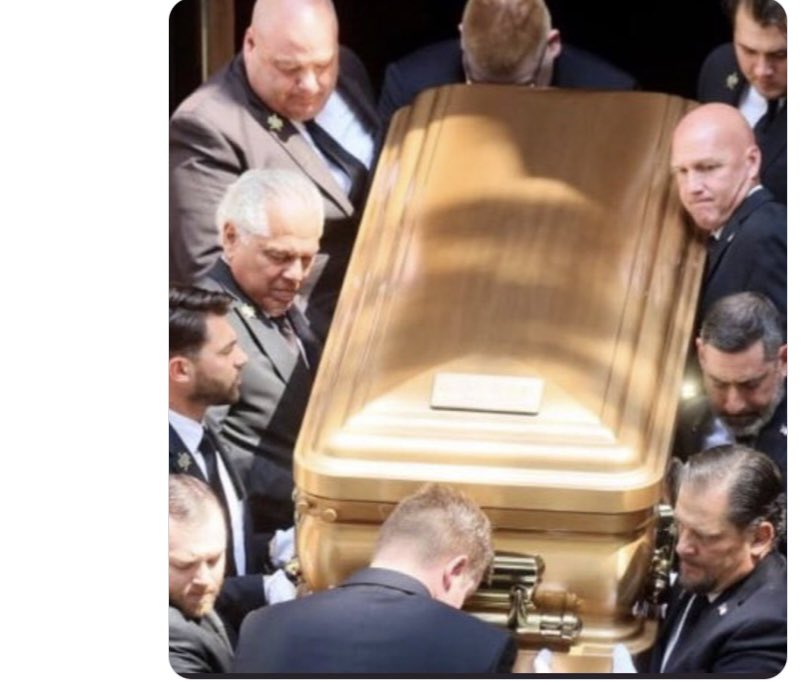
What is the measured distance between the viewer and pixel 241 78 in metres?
4.25

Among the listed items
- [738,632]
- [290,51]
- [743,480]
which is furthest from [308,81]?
[738,632]

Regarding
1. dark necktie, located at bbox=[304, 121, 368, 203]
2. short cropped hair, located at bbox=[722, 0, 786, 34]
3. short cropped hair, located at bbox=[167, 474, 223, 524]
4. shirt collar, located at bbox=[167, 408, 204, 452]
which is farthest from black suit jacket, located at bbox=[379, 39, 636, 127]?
short cropped hair, located at bbox=[167, 474, 223, 524]

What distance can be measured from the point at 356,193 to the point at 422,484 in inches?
24.2

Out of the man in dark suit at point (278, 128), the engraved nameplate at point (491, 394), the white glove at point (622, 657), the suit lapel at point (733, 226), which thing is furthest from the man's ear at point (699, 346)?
the man in dark suit at point (278, 128)

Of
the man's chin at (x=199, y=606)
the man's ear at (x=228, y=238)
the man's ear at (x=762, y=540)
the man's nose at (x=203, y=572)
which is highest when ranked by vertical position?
the man's ear at (x=228, y=238)

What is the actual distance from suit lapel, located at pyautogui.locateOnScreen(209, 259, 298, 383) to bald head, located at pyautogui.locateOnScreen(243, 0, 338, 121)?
1.13 feet

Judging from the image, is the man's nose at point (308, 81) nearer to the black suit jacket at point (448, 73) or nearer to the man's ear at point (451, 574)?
Result: the black suit jacket at point (448, 73)

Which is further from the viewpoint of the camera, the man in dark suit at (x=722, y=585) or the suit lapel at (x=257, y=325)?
the suit lapel at (x=257, y=325)

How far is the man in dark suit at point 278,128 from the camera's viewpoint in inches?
166

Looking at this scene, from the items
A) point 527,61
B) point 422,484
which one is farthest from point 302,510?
point 527,61

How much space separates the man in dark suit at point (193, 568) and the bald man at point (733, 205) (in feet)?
3.47

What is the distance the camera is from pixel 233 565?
420 centimetres

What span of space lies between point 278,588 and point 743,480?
91 cm

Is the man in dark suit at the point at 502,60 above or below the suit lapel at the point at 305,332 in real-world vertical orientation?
above
